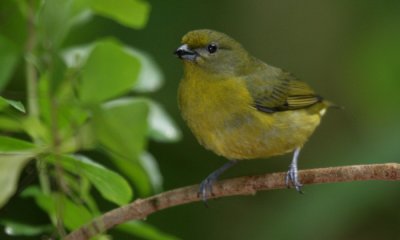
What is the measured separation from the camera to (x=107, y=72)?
234 cm

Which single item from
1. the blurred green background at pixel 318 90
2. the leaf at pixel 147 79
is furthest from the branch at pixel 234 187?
the blurred green background at pixel 318 90

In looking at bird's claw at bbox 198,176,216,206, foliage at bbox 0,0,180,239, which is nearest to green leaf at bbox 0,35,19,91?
foliage at bbox 0,0,180,239

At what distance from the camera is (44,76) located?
239 cm

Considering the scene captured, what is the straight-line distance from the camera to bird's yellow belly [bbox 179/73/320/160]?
10.2 feet

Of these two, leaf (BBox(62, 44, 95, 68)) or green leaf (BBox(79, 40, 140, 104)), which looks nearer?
green leaf (BBox(79, 40, 140, 104))

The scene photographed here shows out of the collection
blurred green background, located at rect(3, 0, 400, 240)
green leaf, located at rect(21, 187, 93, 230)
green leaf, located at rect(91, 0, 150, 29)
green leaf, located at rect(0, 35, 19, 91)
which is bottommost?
blurred green background, located at rect(3, 0, 400, 240)

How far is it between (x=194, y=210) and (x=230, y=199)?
0.61 metres

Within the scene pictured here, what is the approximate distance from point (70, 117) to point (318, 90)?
4157 millimetres

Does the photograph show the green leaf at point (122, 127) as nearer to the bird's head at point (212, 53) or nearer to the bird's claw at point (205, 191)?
the bird's claw at point (205, 191)

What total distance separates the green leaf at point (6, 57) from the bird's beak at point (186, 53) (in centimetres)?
72

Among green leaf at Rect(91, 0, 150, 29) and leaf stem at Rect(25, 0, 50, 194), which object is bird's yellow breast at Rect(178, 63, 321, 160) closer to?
green leaf at Rect(91, 0, 150, 29)

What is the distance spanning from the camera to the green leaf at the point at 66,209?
86.4 inches

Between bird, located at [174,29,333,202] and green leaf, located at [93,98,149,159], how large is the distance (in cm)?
75

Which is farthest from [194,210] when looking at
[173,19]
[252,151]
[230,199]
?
[252,151]
